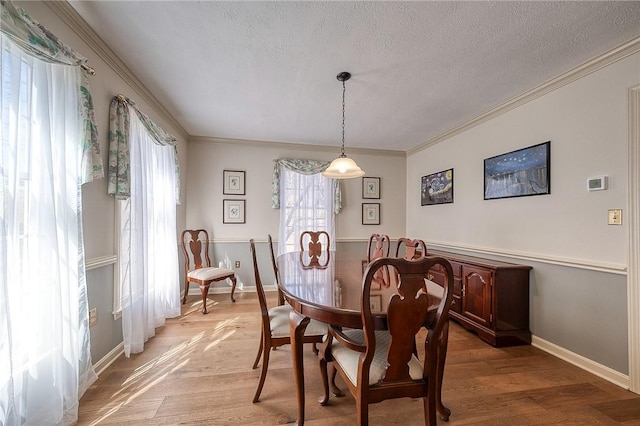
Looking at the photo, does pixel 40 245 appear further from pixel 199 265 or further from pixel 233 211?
pixel 233 211

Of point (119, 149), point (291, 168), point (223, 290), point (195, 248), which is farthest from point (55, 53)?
point (223, 290)

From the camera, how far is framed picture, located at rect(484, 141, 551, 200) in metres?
2.39

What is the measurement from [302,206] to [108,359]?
2986 millimetres

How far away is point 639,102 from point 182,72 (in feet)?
11.3

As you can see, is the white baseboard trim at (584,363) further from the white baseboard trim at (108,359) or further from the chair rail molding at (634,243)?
the white baseboard trim at (108,359)

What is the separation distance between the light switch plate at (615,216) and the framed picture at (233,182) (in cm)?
410

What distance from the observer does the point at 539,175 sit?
242cm

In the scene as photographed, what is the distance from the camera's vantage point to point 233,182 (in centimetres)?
416

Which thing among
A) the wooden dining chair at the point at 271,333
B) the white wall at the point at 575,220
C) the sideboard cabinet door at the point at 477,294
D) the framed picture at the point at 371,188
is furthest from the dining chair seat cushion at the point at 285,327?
the framed picture at the point at 371,188

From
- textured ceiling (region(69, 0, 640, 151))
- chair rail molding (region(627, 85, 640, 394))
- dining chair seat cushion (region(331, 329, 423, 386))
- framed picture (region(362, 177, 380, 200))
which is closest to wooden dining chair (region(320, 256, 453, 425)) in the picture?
dining chair seat cushion (region(331, 329, 423, 386))

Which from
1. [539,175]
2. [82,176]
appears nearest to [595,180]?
[539,175]

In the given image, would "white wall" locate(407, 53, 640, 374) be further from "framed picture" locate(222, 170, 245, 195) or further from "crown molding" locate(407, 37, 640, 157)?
"framed picture" locate(222, 170, 245, 195)

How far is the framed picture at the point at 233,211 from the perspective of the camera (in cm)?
414

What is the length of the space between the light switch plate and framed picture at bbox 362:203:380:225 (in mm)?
2988
